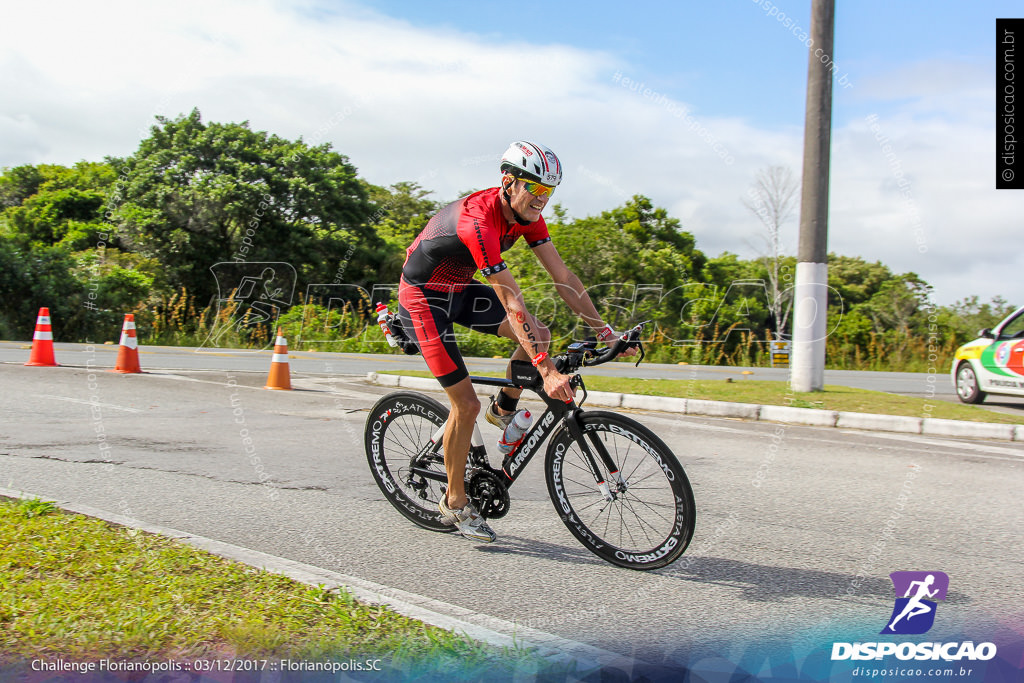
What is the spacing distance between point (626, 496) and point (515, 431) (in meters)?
0.67

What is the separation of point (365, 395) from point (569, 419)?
759 centimetres

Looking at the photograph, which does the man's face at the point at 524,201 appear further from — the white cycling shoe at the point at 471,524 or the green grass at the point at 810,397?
the green grass at the point at 810,397

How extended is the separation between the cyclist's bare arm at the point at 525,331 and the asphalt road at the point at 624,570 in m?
0.93

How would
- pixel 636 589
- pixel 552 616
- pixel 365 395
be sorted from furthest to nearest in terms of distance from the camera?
pixel 365 395
pixel 636 589
pixel 552 616

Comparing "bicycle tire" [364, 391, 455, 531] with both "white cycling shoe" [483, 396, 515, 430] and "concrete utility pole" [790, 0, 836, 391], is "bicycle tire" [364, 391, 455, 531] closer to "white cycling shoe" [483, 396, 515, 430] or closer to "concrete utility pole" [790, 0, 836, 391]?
"white cycling shoe" [483, 396, 515, 430]

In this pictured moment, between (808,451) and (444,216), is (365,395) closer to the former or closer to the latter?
(808,451)

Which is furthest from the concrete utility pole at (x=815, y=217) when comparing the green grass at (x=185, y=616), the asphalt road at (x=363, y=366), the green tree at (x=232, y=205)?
the green tree at (x=232, y=205)

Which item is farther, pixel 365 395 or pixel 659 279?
pixel 659 279

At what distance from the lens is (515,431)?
4348 millimetres

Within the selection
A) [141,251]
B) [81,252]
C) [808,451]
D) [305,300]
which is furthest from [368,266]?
[808,451]

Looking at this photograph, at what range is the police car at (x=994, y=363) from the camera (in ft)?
36.4

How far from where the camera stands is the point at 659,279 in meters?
20.9

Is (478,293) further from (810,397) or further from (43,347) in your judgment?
(43,347)

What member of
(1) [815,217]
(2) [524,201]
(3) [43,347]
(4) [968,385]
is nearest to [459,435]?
(2) [524,201]
